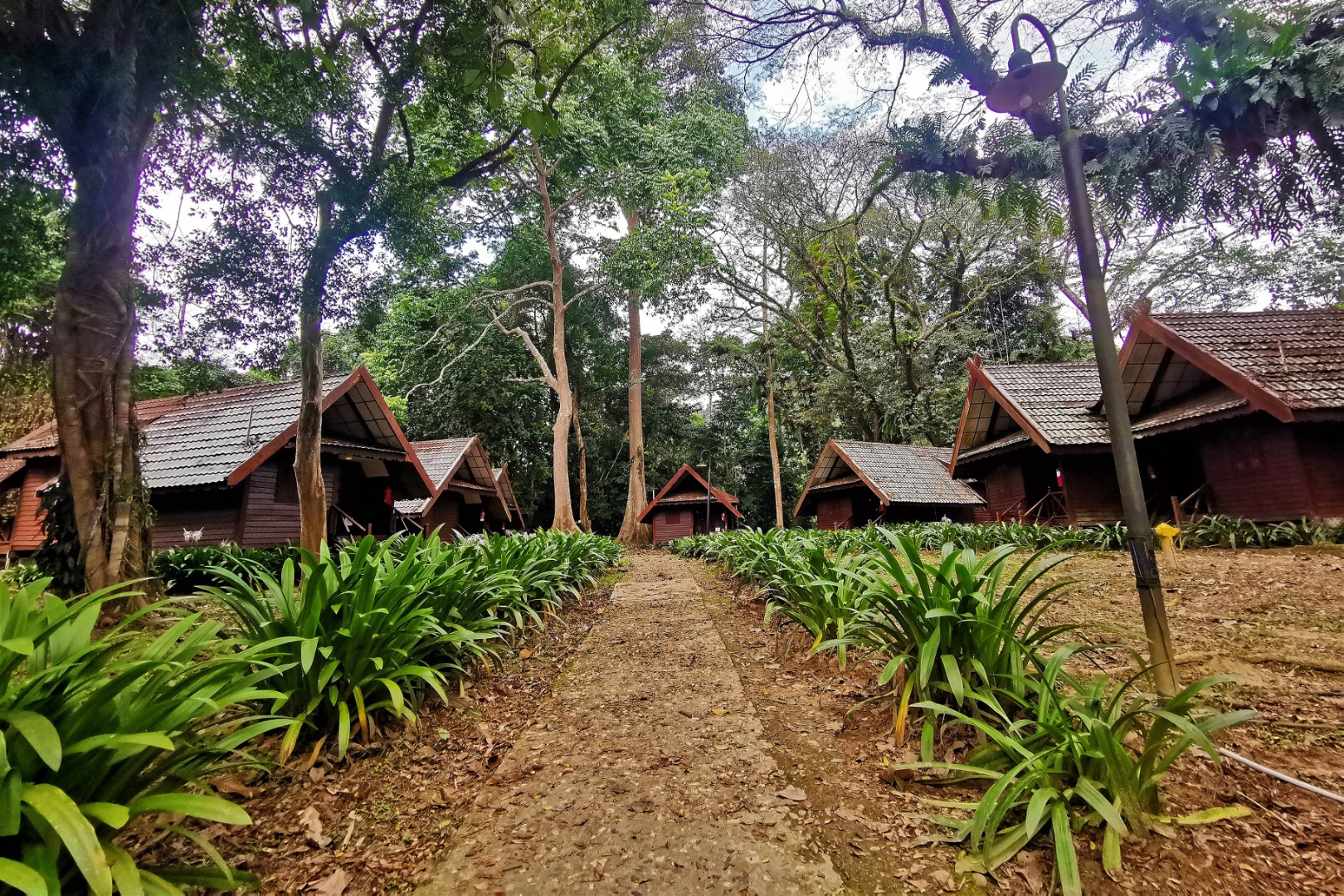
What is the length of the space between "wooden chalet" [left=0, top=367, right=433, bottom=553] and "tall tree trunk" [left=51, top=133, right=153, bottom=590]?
4704mm

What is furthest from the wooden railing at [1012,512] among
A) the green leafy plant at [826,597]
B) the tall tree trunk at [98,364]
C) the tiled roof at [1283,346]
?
the tall tree trunk at [98,364]

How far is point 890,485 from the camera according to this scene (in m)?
17.1

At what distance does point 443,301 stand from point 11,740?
54.2ft

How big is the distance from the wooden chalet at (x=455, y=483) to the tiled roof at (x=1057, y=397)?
14377 mm

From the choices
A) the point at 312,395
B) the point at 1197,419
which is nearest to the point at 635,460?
the point at 312,395

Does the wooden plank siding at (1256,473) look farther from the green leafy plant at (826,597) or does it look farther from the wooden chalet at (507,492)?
the wooden chalet at (507,492)

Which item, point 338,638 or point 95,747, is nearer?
point 95,747

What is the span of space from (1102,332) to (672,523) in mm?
22318

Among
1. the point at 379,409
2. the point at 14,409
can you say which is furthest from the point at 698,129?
the point at 14,409

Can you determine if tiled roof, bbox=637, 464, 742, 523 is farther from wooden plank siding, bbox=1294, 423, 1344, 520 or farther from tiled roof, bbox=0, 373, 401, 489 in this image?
wooden plank siding, bbox=1294, 423, 1344, 520

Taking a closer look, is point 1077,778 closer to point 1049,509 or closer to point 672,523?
point 1049,509

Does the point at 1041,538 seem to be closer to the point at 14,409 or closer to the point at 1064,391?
the point at 1064,391

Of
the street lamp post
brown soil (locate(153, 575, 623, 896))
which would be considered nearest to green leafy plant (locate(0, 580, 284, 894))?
brown soil (locate(153, 575, 623, 896))

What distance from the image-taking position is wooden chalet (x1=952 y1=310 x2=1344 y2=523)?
772cm
